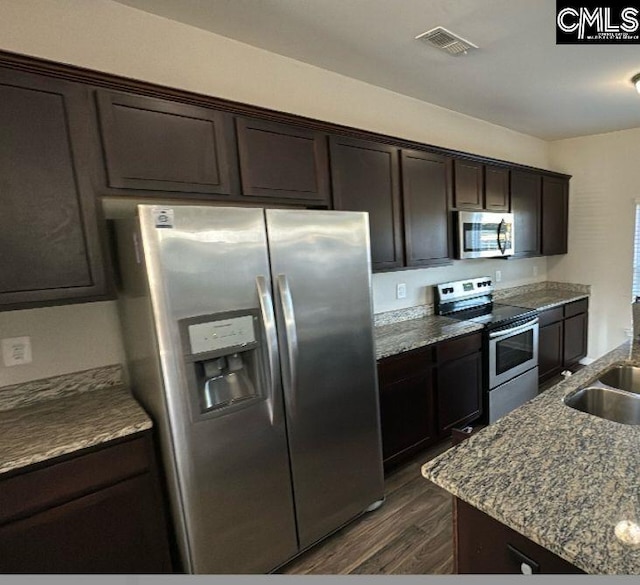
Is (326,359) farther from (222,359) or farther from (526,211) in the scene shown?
(526,211)

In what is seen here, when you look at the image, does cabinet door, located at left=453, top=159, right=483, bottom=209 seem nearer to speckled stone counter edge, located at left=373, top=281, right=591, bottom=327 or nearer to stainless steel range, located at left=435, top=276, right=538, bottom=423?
stainless steel range, located at left=435, top=276, right=538, bottom=423

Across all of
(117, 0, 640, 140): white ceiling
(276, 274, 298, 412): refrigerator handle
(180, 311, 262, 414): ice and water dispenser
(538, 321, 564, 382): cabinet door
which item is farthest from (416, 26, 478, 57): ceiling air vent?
(538, 321, 564, 382): cabinet door

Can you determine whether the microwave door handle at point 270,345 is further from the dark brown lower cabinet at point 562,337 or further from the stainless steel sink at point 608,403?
the dark brown lower cabinet at point 562,337

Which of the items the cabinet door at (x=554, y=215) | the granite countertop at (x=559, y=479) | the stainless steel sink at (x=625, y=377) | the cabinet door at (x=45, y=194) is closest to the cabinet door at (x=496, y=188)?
the cabinet door at (x=554, y=215)

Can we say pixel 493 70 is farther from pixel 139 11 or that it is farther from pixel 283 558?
pixel 283 558

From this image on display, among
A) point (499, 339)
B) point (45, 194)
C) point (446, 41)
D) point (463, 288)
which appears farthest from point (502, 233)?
point (45, 194)

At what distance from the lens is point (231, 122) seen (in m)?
1.80

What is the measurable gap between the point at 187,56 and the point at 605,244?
15.3 ft

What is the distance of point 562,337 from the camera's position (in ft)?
13.0

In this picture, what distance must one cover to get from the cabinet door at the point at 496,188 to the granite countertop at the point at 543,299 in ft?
3.20

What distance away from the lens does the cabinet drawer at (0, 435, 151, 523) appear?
1.25 m

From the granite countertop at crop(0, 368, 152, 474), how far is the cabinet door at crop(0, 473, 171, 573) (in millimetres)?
224

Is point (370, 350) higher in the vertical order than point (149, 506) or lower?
higher

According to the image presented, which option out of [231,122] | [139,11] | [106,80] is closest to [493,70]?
[231,122]
